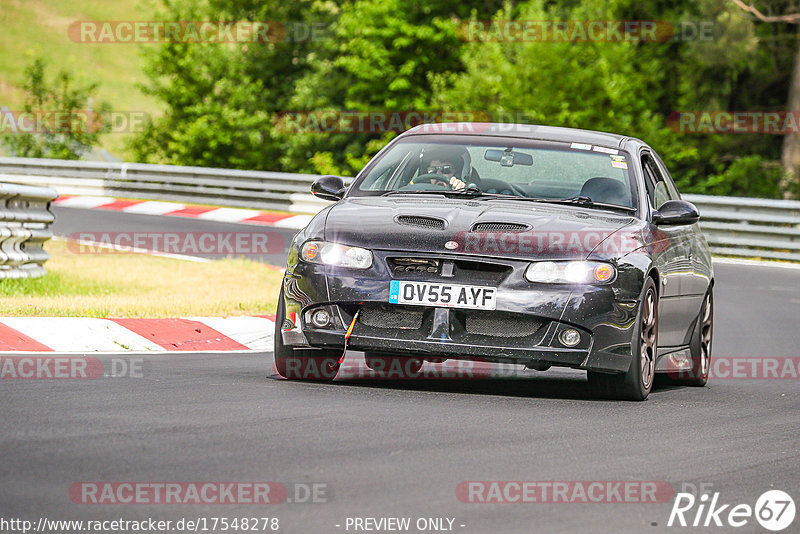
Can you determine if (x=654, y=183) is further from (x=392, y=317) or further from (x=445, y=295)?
(x=392, y=317)

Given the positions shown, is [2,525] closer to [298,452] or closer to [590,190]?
[298,452]

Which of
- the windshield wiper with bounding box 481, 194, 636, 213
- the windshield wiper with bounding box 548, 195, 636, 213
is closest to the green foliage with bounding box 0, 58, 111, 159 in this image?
the windshield wiper with bounding box 481, 194, 636, 213

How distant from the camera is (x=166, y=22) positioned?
54969 mm

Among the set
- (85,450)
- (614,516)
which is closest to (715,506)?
(614,516)

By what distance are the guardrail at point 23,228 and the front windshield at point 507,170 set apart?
4300mm

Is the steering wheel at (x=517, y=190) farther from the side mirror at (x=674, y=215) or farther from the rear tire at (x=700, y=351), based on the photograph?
the rear tire at (x=700, y=351)

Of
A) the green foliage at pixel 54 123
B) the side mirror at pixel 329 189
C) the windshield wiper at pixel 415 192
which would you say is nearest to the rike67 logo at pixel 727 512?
the windshield wiper at pixel 415 192

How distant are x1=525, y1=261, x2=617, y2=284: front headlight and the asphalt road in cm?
69

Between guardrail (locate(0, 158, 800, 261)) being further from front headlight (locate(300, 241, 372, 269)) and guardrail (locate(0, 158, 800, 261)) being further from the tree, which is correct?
front headlight (locate(300, 241, 372, 269))

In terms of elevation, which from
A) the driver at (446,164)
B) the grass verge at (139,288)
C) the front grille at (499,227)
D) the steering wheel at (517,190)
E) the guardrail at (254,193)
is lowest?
the guardrail at (254,193)

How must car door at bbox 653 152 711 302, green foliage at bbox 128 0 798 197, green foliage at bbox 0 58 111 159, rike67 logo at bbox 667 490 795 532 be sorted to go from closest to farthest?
rike67 logo at bbox 667 490 795 532 → car door at bbox 653 152 711 302 → green foliage at bbox 128 0 798 197 → green foliage at bbox 0 58 111 159

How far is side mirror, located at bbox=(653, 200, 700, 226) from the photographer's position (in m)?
8.62

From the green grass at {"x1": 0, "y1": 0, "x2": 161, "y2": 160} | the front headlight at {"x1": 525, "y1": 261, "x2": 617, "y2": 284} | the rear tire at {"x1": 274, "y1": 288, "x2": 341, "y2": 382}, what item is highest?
the front headlight at {"x1": 525, "y1": 261, "x2": 617, "y2": 284}

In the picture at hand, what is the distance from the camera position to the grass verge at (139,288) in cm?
1127
